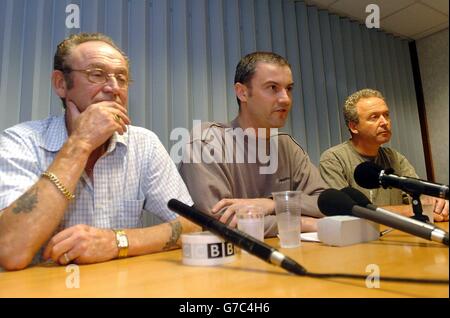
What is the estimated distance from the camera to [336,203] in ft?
2.67

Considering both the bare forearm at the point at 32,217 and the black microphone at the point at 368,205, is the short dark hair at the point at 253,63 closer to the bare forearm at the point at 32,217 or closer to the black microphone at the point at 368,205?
the black microphone at the point at 368,205

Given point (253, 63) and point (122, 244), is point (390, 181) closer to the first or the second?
point (122, 244)

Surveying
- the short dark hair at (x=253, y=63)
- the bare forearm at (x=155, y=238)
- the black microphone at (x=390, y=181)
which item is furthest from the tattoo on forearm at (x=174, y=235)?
the short dark hair at (x=253, y=63)

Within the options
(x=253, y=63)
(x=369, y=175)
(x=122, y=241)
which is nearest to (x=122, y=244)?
(x=122, y=241)

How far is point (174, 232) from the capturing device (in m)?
0.89

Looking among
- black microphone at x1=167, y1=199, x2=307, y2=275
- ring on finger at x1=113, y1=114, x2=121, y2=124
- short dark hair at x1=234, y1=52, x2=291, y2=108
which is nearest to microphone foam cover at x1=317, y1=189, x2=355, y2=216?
black microphone at x1=167, y1=199, x2=307, y2=275

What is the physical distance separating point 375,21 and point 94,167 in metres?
2.77

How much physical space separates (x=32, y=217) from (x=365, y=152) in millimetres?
1775

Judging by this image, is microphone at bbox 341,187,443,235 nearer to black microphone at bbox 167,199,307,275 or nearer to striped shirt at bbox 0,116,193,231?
black microphone at bbox 167,199,307,275

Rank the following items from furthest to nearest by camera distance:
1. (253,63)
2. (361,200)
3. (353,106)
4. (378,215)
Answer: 1. (353,106)
2. (253,63)
3. (361,200)
4. (378,215)

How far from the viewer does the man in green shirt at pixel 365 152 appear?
1.82m

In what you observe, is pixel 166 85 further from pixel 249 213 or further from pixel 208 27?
pixel 249 213
